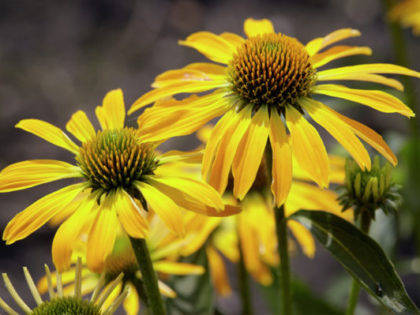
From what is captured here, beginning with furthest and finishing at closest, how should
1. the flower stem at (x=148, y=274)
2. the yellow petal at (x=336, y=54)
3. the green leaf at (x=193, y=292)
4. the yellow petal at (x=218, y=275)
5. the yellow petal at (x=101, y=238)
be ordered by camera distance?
the yellow petal at (x=218, y=275)
the green leaf at (x=193, y=292)
the yellow petal at (x=336, y=54)
the flower stem at (x=148, y=274)
the yellow petal at (x=101, y=238)

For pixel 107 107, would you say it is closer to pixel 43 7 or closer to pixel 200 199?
pixel 200 199

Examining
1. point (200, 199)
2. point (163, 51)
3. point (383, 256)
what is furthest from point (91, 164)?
point (163, 51)

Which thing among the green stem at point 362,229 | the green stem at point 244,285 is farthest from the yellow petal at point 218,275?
the green stem at point 362,229

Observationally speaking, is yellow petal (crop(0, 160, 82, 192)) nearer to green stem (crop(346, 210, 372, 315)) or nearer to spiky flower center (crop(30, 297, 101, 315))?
spiky flower center (crop(30, 297, 101, 315))

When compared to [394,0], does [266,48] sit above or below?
below

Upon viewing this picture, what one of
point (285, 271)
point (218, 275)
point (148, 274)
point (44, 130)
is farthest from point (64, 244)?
point (218, 275)

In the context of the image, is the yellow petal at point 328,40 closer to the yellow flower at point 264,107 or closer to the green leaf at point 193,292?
the yellow flower at point 264,107
